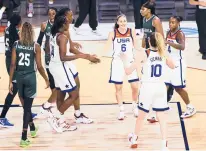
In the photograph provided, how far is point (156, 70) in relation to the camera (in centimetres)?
699

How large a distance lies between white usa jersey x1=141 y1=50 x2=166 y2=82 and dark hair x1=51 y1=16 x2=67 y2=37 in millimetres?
1244

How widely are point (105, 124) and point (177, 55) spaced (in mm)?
1374

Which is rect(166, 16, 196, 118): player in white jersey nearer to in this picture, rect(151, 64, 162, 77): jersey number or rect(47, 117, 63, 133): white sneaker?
rect(151, 64, 162, 77): jersey number

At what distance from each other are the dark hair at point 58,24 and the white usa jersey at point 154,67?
124 centimetres

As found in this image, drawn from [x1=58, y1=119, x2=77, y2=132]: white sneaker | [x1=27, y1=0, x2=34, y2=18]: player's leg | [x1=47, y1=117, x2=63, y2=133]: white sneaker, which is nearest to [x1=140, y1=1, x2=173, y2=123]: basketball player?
[x1=58, y1=119, x2=77, y2=132]: white sneaker

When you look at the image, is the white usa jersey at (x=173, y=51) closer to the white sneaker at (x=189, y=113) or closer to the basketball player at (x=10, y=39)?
the white sneaker at (x=189, y=113)

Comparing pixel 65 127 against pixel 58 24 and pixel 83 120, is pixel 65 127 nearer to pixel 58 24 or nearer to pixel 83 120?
pixel 83 120

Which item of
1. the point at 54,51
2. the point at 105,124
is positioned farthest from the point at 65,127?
the point at 54,51

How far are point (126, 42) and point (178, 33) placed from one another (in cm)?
71

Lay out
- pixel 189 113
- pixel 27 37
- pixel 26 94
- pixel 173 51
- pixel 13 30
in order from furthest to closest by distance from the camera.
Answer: pixel 189 113 < pixel 173 51 < pixel 13 30 < pixel 26 94 < pixel 27 37

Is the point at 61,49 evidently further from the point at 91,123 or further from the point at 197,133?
the point at 197,133

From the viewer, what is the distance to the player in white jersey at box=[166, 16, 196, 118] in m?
8.02

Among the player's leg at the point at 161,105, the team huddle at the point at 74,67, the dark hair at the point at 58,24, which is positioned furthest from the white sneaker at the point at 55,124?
the player's leg at the point at 161,105

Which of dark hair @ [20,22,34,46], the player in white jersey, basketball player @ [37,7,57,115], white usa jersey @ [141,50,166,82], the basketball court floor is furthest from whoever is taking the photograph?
basketball player @ [37,7,57,115]
